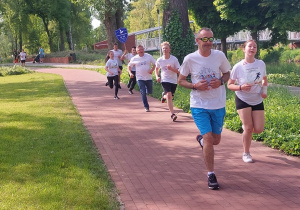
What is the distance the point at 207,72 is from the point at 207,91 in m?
0.25

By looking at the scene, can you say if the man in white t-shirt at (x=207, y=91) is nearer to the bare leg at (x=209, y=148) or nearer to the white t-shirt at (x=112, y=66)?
the bare leg at (x=209, y=148)

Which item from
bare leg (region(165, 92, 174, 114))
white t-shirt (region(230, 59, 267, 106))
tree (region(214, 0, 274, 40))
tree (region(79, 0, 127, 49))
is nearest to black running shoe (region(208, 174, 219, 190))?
white t-shirt (region(230, 59, 267, 106))

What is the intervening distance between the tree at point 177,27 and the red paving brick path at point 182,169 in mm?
7951

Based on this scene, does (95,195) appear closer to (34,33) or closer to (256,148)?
(256,148)

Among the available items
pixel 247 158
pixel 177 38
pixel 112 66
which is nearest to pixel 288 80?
pixel 177 38

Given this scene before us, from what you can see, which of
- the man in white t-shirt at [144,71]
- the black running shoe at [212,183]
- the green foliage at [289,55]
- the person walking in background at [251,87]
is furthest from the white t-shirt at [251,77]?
the green foliage at [289,55]

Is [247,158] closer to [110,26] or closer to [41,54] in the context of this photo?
[110,26]

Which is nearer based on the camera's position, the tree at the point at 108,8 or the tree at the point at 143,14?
the tree at the point at 108,8

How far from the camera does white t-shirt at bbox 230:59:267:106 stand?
21.7ft

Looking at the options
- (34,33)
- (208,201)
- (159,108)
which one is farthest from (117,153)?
(34,33)

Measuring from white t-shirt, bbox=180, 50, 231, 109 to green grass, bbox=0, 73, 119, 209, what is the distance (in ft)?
5.40

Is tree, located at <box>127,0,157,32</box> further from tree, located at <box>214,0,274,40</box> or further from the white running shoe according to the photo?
the white running shoe

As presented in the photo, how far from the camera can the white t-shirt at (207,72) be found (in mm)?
5730

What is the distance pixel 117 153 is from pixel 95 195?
235 centimetres
